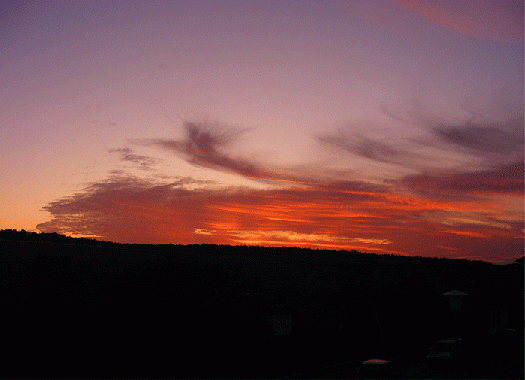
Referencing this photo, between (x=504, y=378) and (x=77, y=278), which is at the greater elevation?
(x=77, y=278)

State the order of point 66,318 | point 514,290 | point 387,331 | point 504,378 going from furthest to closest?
point 514,290 → point 387,331 → point 66,318 → point 504,378

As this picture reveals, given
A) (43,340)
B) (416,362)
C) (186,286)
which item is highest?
(186,286)

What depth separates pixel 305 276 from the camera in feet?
247

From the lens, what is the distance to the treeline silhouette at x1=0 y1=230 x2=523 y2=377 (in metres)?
27.0

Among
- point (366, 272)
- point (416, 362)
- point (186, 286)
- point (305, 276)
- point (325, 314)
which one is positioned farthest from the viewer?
point (366, 272)

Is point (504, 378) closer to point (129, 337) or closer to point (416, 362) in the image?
point (416, 362)

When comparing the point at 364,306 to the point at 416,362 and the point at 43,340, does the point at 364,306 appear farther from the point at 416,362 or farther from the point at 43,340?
the point at 43,340

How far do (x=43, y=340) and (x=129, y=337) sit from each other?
14.6 feet

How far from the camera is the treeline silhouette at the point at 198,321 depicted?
1062 inches

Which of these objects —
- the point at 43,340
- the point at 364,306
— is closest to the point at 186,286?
the point at 43,340

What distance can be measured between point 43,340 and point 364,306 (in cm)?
2772

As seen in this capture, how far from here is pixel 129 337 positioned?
91.9 ft

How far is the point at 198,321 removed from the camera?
30.5 meters

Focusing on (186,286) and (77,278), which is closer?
(186,286)
